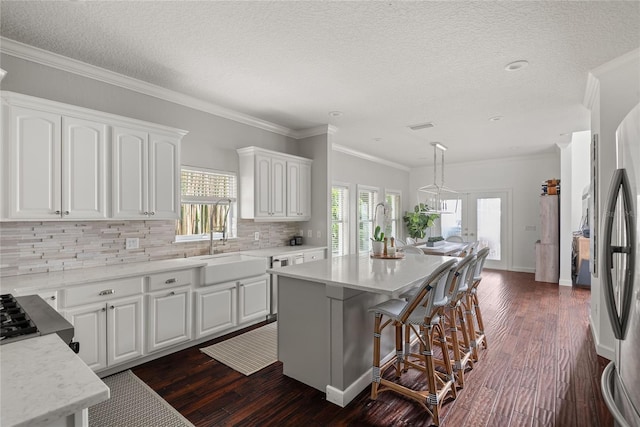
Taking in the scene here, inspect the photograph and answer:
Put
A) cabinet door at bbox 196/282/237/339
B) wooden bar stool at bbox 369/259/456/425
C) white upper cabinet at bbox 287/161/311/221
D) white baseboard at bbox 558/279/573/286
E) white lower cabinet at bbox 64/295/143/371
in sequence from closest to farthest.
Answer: wooden bar stool at bbox 369/259/456/425 → white lower cabinet at bbox 64/295/143/371 → cabinet door at bbox 196/282/237/339 → white upper cabinet at bbox 287/161/311/221 → white baseboard at bbox 558/279/573/286

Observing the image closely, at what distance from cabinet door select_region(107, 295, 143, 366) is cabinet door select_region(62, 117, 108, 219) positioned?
2.68 ft

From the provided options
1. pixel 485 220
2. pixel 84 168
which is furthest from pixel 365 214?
pixel 84 168

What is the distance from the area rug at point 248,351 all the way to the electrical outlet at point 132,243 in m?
1.27

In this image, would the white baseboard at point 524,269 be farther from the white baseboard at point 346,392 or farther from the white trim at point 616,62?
the white baseboard at point 346,392

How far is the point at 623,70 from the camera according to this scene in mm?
2930

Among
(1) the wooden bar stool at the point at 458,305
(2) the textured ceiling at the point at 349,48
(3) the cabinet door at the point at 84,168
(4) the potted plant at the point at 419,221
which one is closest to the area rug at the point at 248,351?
A: (1) the wooden bar stool at the point at 458,305

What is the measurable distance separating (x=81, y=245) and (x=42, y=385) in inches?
99.9

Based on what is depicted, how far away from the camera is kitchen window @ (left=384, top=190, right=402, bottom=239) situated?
8.38 metres

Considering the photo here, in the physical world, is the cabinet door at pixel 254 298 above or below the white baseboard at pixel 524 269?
above

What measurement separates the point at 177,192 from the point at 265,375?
204cm

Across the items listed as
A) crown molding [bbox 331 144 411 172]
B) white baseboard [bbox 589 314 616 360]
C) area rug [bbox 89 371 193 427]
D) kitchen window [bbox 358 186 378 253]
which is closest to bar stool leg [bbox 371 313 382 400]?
area rug [bbox 89 371 193 427]

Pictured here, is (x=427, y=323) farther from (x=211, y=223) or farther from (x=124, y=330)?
(x=211, y=223)

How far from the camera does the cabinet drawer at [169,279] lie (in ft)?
9.70

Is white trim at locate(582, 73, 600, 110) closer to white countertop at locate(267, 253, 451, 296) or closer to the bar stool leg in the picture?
white countertop at locate(267, 253, 451, 296)
